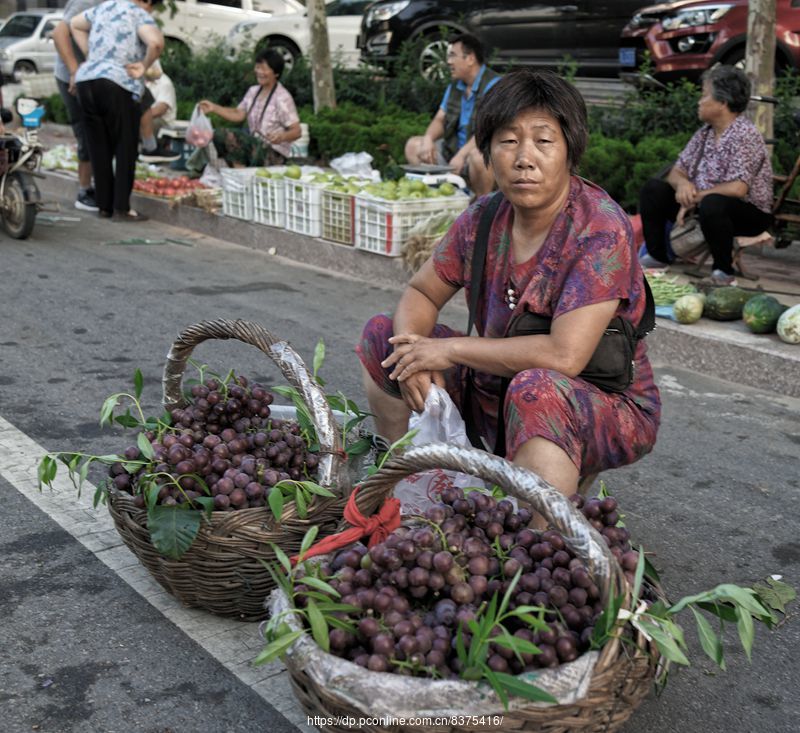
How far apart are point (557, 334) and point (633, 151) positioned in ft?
19.8

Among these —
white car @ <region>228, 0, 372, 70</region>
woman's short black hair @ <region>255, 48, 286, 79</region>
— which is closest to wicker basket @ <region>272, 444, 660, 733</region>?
woman's short black hair @ <region>255, 48, 286, 79</region>

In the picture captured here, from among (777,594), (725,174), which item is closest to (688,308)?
(725,174)

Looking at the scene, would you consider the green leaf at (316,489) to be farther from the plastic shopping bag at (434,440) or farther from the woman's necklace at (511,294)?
the woman's necklace at (511,294)

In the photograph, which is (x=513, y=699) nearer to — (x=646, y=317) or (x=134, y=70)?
(x=646, y=317)

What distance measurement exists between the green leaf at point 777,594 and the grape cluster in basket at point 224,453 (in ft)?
4.44

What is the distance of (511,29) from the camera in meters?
13.7

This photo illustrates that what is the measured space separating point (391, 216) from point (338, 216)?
0.78m

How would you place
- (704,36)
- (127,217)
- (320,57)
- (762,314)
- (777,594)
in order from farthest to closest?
1. (320,57)
2. (704,36)
3. (127,217)
4. (762,314)
5. (777,594)

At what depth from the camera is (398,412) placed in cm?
329

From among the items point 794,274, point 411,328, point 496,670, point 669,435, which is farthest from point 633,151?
point 496,670

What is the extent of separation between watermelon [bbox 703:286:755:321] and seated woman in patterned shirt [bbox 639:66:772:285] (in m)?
0.41

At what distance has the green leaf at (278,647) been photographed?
196cm

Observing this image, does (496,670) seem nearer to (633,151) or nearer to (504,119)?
(504,119)

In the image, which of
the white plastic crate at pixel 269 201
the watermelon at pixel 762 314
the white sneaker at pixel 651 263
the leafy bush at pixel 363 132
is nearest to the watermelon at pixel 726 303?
the watermelon at pixel 762 314
